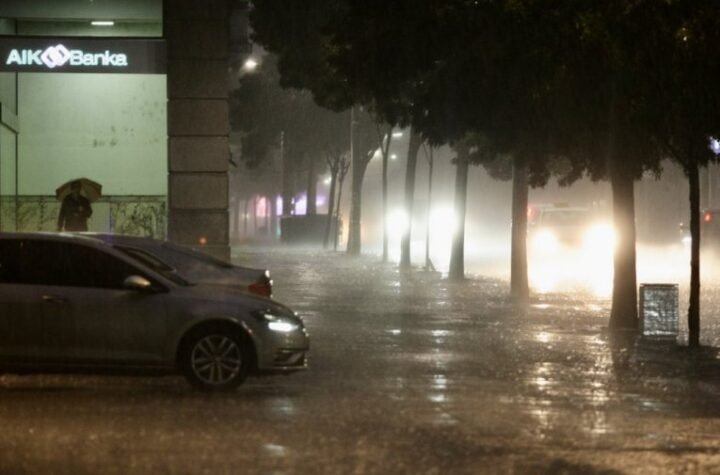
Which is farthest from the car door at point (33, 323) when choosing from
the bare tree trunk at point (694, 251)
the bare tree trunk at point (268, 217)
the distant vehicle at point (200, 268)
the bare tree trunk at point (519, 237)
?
the bare tree trunk at point (268, 217)

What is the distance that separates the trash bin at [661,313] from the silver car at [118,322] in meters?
8.94

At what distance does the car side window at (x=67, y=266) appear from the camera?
14.8 metres

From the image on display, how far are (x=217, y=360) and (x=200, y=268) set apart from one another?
3.84m

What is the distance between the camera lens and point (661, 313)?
2242 cm

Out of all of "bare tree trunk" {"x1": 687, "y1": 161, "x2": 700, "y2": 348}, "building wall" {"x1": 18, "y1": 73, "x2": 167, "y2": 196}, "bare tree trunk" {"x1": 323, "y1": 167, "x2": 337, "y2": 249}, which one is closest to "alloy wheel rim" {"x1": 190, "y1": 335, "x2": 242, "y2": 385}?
"bare tree trunk" {"x1": 687, "y1": 161, "x2": 700, "y2": 348}

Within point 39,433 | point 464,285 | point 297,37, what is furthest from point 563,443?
point 464,285

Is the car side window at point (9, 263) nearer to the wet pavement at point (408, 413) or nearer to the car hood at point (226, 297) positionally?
the wet pavement at point (408, 413)

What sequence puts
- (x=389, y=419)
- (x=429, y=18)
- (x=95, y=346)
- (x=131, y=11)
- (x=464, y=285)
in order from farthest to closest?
(x=464, y=285)
(x=131, y=11)
(x=429, y=18)
(x=95, y=346)
(x=389, y=419)

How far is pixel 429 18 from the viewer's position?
81.2 ft

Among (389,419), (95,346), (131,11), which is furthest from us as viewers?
(131,11)

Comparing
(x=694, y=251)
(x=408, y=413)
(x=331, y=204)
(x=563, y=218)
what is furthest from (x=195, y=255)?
(x=331, y=204)

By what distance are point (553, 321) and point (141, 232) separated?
8341mm

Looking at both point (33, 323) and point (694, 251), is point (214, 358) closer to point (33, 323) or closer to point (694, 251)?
point (33, 323)

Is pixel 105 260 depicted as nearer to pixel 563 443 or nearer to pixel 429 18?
pixel 563 443
